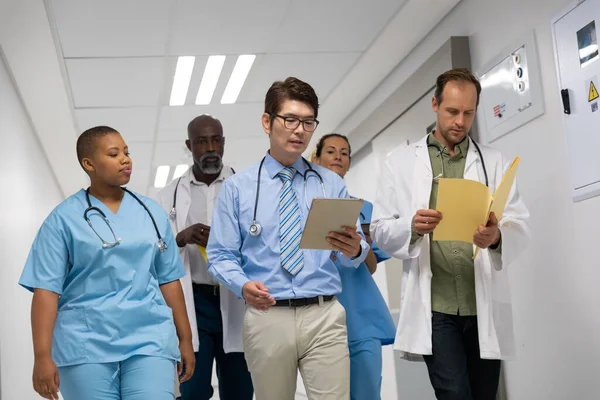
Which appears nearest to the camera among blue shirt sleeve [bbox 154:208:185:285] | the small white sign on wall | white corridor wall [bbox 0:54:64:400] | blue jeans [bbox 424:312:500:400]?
blue jeans [bbox 424:312:500:400]

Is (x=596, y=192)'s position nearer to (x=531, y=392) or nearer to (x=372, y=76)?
(x=531, y=392)

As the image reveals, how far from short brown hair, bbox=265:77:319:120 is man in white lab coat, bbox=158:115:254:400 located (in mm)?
711

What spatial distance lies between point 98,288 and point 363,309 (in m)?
1.06

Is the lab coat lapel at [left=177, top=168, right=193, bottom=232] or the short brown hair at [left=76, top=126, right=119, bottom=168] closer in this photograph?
the short brown hair at [left=76, top=126, right=119, bottom=168]

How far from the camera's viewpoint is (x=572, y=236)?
3.47 m

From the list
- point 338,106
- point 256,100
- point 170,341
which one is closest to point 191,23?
point 256,100

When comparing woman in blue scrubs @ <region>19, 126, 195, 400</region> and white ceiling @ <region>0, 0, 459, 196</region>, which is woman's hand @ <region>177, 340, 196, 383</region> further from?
white ceiling @ <region>0, 0, 459, 196</region>

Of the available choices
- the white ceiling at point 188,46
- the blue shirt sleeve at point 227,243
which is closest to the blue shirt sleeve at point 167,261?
the blue shirt sleeve at point 227,243

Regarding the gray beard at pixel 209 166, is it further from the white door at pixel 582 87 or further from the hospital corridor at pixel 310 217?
the white door at pixel 582 87

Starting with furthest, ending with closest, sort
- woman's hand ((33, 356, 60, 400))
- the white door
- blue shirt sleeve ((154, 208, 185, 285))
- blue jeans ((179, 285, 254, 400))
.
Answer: the white door
blue jeans ((179, 285, 254, 400))
blue shirt sleeve ((154, 208, 185, 285))
woman's hand ((33, 356, 60, 400))

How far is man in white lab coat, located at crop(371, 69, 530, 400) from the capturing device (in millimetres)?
2521

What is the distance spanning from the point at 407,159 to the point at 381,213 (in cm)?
23

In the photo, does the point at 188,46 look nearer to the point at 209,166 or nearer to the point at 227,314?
the point at 209,166

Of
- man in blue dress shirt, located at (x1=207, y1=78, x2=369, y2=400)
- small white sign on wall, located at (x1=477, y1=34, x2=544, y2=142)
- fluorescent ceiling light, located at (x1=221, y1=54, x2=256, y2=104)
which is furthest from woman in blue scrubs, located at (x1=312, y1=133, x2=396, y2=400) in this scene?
fluorescent ceiling light, located at (x1=221, y1=54, x2=256, y2=104)
